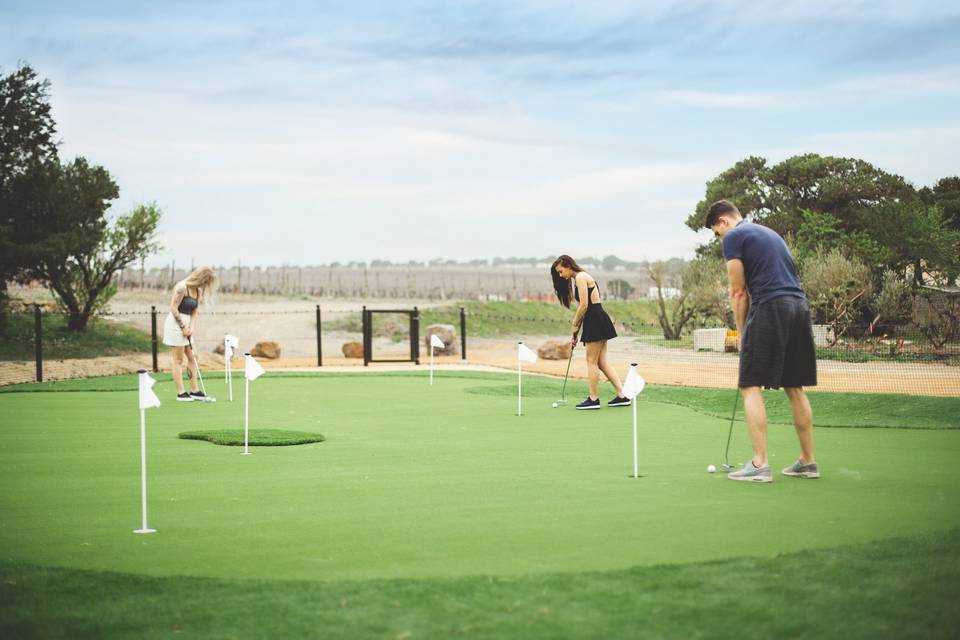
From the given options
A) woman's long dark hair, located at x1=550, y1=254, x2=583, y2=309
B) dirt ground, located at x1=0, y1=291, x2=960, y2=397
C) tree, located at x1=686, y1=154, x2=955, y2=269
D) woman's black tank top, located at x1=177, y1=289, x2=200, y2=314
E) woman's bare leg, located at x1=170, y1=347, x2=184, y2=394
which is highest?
tree, located at x1=686, y1=154, x2=955, y2=269

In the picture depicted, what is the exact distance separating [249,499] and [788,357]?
372 cm

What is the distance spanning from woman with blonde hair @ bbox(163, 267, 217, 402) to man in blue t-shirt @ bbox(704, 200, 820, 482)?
27.0 feet

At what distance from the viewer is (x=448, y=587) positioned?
3.90 metres

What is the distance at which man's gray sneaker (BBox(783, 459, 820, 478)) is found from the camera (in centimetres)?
654

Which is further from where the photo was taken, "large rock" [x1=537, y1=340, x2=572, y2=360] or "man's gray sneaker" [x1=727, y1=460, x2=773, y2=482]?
"large rock" [x1=537, y1=340, x2=572, y2=360]

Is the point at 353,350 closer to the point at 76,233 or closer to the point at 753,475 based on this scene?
the point at 76,233

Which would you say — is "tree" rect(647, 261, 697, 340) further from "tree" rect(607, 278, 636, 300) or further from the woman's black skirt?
the woman's black skirt

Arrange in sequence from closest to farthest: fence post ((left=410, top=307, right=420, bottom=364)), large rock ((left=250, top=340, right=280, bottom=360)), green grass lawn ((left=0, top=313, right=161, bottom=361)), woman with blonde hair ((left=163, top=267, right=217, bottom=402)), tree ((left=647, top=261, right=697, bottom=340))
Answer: woman with blonde hair ((left=163, top=267, right=217, bottom=402)) → fence post ((left=410, top=307, right=420, bottom=364)) → green grass lawn ((left=0, top=313, right=161, bottom=361)) → large rock ((left=250, top=340, right=280, bottom=360)) → tree ((left=647, top=261, right=697, bottom=340))

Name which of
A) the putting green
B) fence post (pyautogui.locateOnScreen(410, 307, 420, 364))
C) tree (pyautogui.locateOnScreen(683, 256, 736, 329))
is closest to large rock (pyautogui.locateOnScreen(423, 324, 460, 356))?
fence post (pyautogui.locateOnScreen(410, 307, 420, 364))

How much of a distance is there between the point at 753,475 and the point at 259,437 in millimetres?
4643

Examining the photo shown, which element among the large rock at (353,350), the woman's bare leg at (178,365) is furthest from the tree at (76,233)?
the woman's bare leg at (178,365)

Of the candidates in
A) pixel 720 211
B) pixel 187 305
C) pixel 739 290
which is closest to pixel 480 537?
pixel 739 290

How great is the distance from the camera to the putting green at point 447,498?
450cm

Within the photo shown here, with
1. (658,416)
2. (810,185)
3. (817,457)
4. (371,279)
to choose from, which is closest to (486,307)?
(810,185)
